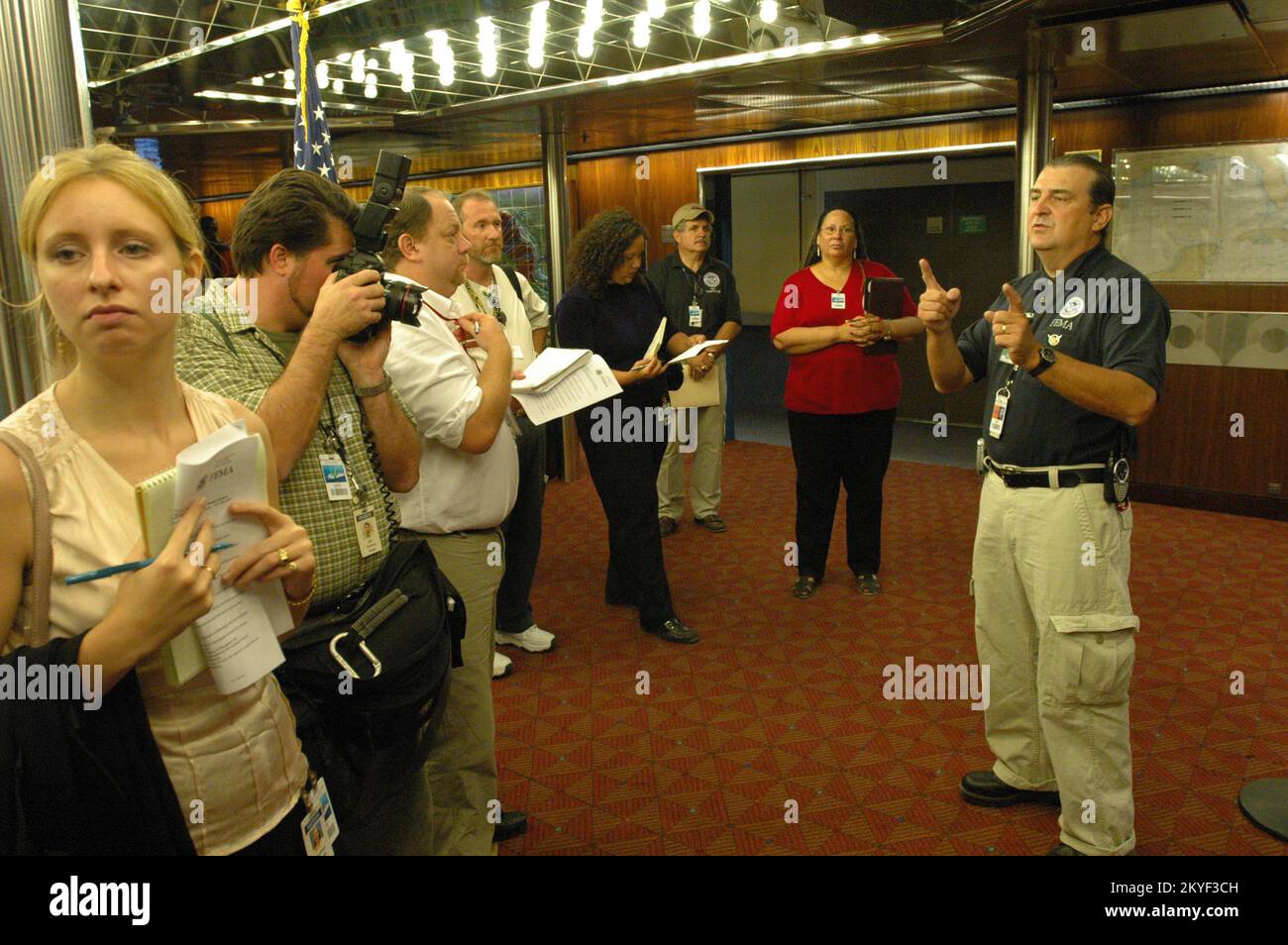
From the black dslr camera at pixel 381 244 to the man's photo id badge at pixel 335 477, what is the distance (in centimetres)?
24

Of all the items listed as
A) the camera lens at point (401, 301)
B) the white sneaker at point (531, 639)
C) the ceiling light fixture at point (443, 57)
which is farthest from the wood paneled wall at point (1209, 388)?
the camera lens at point (401, 301)

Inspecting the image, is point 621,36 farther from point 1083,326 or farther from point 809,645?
point 1083,326

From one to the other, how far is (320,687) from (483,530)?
880 mm

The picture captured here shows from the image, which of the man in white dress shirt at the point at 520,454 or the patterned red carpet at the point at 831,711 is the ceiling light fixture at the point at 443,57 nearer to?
the man in white dress shirt at the point at 520,454

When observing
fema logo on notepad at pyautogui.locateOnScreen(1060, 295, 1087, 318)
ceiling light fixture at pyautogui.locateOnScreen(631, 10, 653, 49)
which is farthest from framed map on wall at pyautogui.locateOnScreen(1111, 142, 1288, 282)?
fema logo on notepad at pyautogui.locateOnScreen(1060, 295, 1087, 318)

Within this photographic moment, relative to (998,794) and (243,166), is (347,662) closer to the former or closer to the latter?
(998,794)

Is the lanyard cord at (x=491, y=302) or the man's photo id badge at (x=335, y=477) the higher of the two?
the lanyard cord at (x=491, y=302)

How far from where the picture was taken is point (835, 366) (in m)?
4.35

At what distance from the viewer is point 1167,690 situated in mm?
3619

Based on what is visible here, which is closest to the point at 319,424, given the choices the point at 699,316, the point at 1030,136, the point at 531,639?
the point at 531,639

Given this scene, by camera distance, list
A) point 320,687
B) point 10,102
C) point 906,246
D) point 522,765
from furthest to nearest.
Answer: point 906,246
point 522,765
point 10,102
point 320,687

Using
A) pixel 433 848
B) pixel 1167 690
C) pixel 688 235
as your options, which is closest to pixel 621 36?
pixel 688 235

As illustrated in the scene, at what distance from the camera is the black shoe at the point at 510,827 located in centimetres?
278

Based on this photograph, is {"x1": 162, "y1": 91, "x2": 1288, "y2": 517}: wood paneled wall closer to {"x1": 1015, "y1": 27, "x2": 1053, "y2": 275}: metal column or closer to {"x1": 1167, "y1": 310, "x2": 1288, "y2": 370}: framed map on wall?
{"x1": 1167, "y1": 310, "x2": 1288, "y2": 370}: framed map on wall
